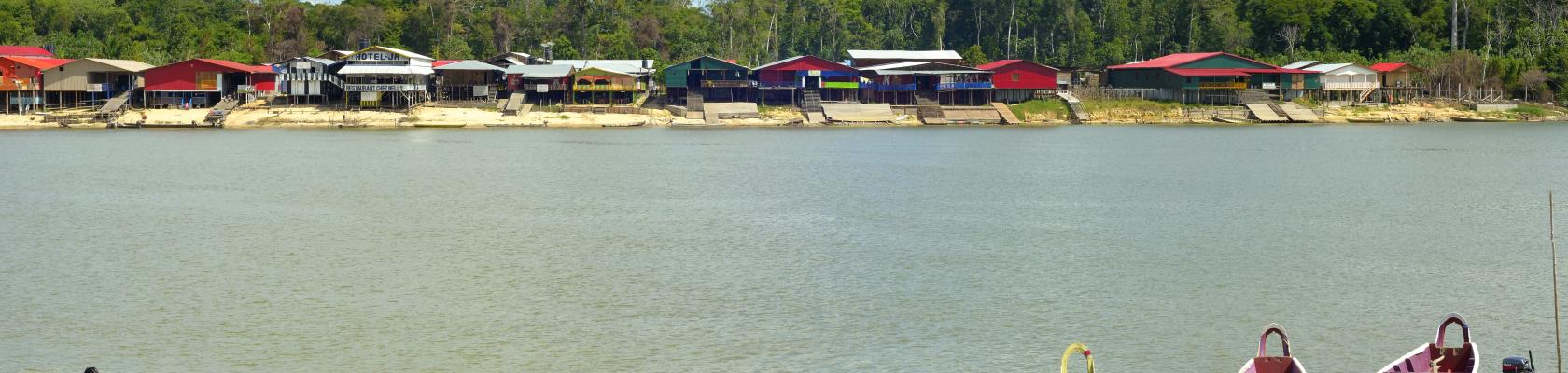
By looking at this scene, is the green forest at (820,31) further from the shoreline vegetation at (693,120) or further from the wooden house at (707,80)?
the wooden house at (707,80)

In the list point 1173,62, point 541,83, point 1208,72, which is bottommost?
point 541,83

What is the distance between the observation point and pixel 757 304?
76.5 feet

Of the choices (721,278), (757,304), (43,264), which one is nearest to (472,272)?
(721,278)

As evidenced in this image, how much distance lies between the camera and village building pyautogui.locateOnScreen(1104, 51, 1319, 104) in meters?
83.4

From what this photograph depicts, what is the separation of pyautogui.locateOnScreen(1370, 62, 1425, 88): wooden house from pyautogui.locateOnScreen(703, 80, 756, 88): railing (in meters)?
37.4

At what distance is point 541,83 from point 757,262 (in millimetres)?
52621

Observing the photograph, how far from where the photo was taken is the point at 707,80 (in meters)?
79.6

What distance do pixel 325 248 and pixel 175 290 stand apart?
550cm

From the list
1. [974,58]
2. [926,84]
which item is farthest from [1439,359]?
[974,58]

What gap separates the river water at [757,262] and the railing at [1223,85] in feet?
94.5

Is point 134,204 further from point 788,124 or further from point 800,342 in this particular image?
point 788,124

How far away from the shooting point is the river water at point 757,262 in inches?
800

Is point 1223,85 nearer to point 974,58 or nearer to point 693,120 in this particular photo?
point 974,58

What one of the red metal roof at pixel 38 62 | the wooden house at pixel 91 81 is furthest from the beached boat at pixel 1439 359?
the red metal roof at pixel 38 62
